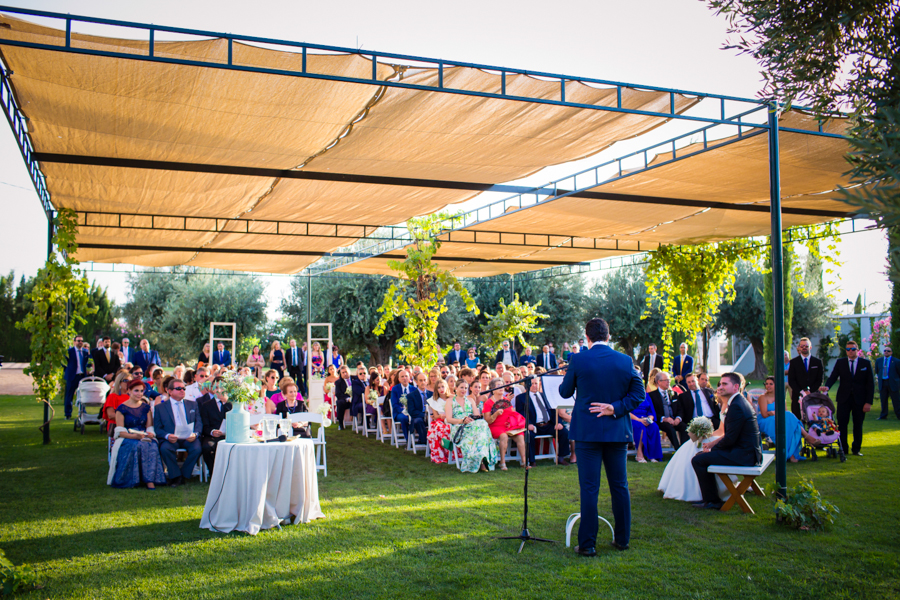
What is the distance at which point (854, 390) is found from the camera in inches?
333

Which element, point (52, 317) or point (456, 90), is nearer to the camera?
point (456, 90)

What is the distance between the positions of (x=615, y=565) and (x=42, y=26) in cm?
525

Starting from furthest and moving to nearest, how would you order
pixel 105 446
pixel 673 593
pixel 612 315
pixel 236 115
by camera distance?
pixel 612 315, pixel 105 446, pixel 236 115, pixel 673 593

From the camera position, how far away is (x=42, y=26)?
4273mm

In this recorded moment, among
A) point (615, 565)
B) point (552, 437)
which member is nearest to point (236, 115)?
point (615, 565)

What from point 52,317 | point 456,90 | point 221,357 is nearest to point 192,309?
point 221,357

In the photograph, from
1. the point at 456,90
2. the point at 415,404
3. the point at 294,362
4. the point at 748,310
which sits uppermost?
the point at 456,90

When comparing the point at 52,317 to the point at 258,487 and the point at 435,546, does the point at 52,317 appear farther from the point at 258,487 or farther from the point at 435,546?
the point at 435,546

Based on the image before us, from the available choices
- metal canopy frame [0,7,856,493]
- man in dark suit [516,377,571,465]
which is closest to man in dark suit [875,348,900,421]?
man in dark suit [516,377,571,465]

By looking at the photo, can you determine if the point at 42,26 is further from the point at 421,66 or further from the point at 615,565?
the point at 615,565

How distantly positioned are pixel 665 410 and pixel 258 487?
5.76 meters

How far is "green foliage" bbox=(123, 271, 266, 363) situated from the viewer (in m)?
25.6

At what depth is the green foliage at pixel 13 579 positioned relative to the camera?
3.56 metres

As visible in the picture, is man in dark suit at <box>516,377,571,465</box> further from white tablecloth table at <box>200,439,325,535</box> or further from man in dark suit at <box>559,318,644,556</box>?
man in dark suit at <box>559,318,644,556</box>
